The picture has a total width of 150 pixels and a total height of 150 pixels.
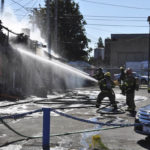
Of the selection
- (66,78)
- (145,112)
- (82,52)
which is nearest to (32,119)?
(145,112)

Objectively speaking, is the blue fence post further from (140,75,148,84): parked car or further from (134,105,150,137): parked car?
(140,75,148,84): parked car

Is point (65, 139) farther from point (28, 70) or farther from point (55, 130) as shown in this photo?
point (28, 70)

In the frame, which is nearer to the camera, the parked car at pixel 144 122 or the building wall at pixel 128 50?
the parked car at pixel 144 122

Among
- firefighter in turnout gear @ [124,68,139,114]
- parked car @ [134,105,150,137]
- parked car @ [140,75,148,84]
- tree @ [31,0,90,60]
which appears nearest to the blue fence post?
parked car @ [134,105,150,137]

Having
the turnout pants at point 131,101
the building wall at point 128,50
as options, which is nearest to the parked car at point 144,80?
the building wall at point 128,50

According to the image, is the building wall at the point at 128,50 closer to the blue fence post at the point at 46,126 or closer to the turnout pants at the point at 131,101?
the turnout pants at the point at 131,101

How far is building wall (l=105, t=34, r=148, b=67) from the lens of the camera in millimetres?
50938

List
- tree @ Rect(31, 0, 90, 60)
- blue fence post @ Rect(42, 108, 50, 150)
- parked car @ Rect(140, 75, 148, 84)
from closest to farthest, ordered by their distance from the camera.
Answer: blue fence post @ Rect(42, 108, 50, 150) < parked car @ Rect(140, 75, 148, 84) < tree @ Rect(31, 0, 90, 60)

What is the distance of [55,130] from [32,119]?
80.5 inches

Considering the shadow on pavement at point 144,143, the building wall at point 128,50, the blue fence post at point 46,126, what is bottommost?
the shadow on pavement at point 144,143

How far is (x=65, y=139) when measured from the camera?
6.61 meters

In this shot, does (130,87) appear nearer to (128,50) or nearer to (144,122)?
(144,122)

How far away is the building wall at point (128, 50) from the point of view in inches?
2005

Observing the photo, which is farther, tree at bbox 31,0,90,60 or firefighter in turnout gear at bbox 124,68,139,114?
tree at bbox 31,0,90,60
